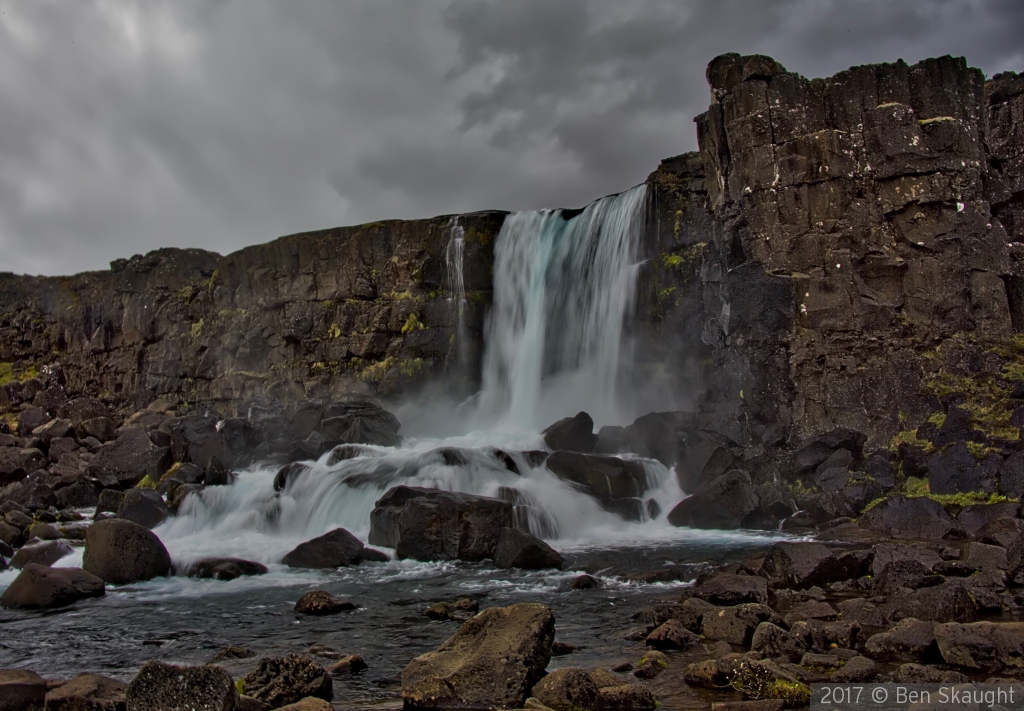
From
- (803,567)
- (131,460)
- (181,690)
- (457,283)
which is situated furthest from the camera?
(457,283)

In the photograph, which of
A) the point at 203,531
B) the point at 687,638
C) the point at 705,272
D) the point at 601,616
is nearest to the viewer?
the point at 687,638

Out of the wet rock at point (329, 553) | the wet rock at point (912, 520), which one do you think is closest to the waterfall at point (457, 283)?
the wet rock at point (329, 553)

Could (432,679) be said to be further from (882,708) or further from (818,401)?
(818,401)

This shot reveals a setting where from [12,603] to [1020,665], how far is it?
11.4 metres

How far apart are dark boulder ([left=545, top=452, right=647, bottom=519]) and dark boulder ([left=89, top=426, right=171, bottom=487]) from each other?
11.8 meters

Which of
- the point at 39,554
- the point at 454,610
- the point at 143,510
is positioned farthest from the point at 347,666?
the point at 143,510

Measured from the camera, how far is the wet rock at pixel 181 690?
17.3ft

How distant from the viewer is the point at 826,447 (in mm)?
15680

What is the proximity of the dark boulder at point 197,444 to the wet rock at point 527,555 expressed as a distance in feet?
41.7

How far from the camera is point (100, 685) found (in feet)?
19.3

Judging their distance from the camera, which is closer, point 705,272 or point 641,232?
point 705,272

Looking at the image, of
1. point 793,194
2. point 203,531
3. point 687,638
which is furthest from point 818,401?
point 203,531

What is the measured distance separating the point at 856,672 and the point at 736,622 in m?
1.45

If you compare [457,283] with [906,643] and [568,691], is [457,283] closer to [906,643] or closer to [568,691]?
A: [906,643]
